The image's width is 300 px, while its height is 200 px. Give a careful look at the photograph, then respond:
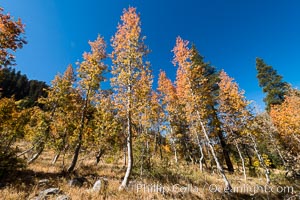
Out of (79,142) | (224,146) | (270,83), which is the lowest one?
(79,142)

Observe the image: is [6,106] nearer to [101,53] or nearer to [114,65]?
[114,65]

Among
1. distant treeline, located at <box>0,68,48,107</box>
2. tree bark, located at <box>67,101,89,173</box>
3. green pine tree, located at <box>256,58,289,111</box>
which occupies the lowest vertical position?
tree bark, located at <box>67,101,89,173</box>

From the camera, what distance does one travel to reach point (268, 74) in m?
29.5

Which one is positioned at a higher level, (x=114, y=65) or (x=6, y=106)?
(x=114, y=65)

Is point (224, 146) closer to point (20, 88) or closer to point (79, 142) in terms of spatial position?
point (79, 142)

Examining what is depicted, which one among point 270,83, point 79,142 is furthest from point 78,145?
point 270,83

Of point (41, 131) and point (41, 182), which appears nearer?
point (41, 182)

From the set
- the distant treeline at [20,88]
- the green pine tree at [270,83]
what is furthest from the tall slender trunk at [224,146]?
the distant treeline at [20,88]

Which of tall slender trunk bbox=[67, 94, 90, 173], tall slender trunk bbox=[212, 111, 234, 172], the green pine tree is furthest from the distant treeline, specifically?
the green pine tree

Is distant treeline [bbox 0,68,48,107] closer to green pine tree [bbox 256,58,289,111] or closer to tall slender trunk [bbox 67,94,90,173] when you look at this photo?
tall slender trunk [bbox 67,94,90,173]

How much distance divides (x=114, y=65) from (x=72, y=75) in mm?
10939

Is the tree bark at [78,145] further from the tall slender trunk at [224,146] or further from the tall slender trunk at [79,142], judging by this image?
the tall slender trunk at [224,146]

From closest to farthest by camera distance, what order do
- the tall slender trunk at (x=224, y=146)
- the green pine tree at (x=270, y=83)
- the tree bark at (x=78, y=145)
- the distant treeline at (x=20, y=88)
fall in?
1. the tree bark at (x=78, y=145)
2. the tall slender trunk at (x=224, y=146)
3. the green pine tree at (x=270, y=83)
4. the distant treeline at (x=20, y=88)

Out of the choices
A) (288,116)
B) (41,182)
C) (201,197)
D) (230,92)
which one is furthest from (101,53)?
(288,116)
